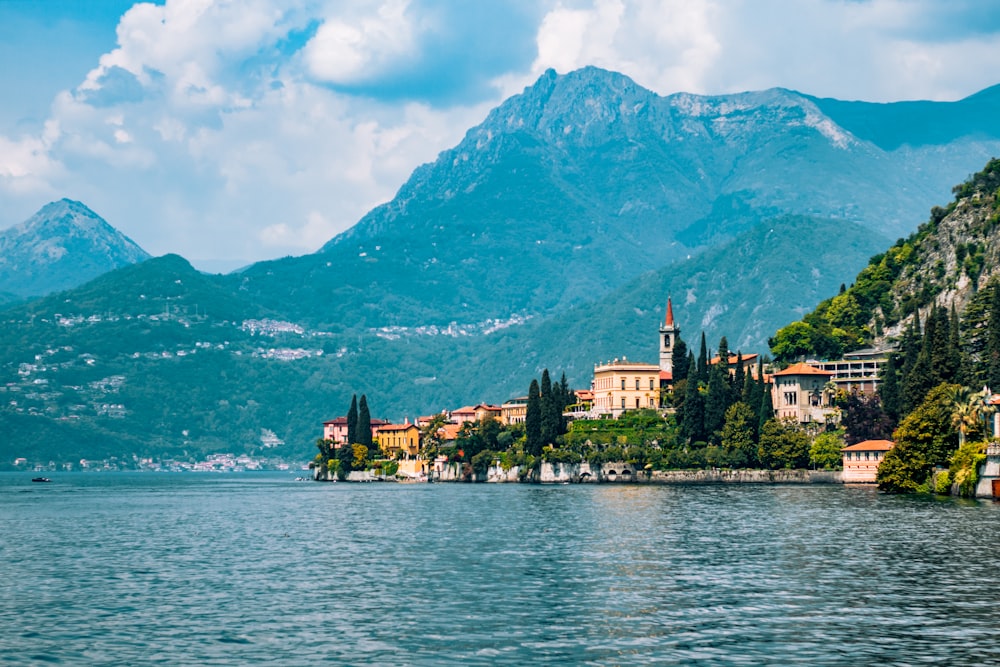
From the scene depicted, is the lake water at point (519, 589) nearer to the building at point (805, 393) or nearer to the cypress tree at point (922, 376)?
the cypress tree at point (922, 376)

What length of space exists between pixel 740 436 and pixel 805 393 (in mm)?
22720

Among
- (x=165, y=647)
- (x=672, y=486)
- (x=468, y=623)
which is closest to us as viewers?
(x=165, y=647)

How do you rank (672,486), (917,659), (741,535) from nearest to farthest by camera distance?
(917,659) < (741,535) < (672,486)

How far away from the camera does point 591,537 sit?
89.2 metres

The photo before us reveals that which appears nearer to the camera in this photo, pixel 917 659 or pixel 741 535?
pixel 917 659

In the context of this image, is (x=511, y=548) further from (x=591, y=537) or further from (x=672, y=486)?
(x=672, y=486)

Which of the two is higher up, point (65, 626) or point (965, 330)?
point (965, 330)

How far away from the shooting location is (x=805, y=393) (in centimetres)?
19338

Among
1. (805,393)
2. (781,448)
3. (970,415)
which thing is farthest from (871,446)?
(970,415)

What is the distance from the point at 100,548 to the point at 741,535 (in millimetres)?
42108

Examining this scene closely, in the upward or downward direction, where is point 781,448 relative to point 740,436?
downward

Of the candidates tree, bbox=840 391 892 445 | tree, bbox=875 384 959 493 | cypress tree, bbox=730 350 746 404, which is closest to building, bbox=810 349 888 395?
tree, bbox=840 391 892 445

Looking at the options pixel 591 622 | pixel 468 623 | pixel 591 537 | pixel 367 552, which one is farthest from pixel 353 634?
pixel 591 537

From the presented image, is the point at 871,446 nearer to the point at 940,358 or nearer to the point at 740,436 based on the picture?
the point at 740,436
